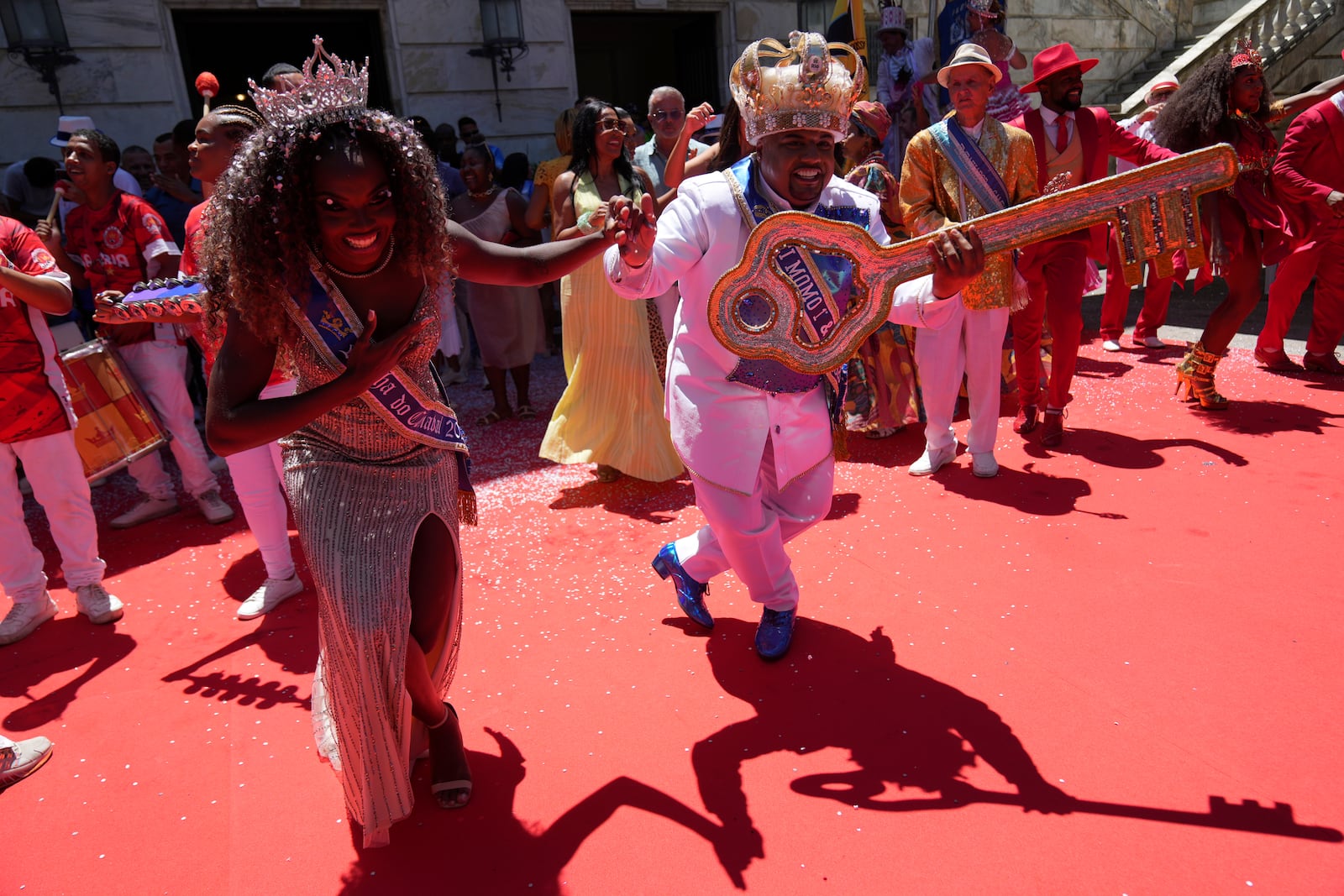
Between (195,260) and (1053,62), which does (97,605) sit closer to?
(195,260)

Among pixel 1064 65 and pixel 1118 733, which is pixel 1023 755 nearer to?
pixel 1118 733

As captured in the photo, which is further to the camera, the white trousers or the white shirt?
the white shirt

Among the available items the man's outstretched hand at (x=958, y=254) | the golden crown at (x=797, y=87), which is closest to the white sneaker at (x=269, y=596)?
the golden crown at (x=797, y=87)

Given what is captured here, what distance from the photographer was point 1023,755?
8.75 ft

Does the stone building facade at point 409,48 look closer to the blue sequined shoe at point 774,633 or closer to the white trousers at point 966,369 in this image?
the white trousers at point 966,369

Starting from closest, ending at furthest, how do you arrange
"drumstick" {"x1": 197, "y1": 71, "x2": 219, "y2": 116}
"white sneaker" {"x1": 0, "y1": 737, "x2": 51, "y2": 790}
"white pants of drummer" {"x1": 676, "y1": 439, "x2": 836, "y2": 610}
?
"white sneaker" {"x1": 0, "y1": 737, "x2": 51, "y2": 790}, "white pants of drummer" {"x1": 676, "y1": 439, "x2": 836, "y2": 610}, "drumstick" {"x1": 197, "y1": 71, "x2": 219, "y2": 116}

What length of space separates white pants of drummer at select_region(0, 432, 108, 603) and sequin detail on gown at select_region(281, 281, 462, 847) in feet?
7.72

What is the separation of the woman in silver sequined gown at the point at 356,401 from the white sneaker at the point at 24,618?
2.40 m

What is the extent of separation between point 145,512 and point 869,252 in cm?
503

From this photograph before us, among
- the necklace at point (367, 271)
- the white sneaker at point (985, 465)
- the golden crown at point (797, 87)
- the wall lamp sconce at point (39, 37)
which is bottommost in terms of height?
the white sneaker at point (985, 465)

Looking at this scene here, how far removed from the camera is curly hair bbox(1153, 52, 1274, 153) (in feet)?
18.1

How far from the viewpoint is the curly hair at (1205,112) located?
18.1 ft

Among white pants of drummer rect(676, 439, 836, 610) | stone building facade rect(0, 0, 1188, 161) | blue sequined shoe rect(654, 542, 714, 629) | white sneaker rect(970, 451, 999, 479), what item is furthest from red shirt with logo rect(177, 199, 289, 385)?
stone building facade rect(0, 0, 1188, 161)

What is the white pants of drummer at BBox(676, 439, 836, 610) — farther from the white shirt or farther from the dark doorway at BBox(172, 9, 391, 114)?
the dark doorway at BBox(172, 9, 391, 114)
